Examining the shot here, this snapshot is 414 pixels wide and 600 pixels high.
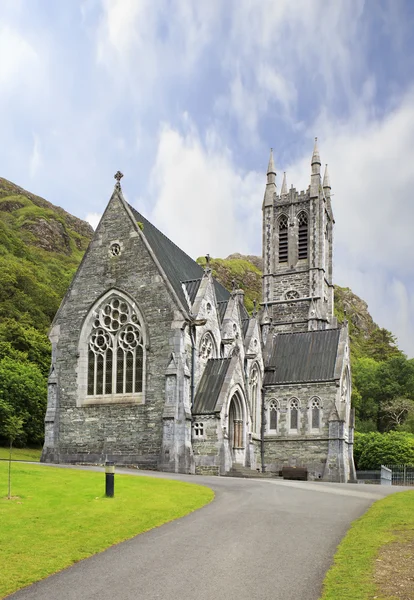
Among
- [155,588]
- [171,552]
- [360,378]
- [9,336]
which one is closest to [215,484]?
[171,552]

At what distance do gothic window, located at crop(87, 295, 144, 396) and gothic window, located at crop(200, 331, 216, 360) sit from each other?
190 inches

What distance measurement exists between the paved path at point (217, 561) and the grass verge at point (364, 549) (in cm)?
25

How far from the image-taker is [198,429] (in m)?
36.3

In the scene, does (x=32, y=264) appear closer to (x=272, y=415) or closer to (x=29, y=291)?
(x=29, y=291)

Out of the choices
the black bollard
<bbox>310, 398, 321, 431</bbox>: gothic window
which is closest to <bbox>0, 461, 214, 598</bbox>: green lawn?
the black bollard

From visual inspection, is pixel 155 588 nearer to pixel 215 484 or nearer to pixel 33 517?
pixel 33 517

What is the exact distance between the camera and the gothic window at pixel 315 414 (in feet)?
155

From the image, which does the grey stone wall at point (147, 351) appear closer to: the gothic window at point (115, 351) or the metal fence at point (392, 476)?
the gothic window at point (115, 351)

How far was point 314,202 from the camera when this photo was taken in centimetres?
6681

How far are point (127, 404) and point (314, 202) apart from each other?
125ft

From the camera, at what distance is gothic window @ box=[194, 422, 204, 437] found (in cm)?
3619

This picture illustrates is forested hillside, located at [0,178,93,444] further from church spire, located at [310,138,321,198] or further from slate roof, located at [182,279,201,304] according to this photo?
church spire, located at [310,138,321,198]

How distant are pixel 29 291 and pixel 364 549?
7835cm

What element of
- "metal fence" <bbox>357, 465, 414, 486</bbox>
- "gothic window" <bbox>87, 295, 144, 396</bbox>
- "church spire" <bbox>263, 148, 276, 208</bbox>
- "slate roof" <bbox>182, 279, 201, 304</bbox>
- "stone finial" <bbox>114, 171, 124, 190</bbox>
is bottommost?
"metal fence" <bbox>357, 465, 414, 486</bbox>
